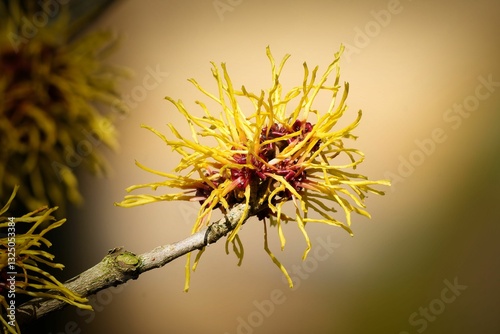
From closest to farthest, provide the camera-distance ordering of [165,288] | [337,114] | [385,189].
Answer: [337,114] → [165,288] → [385,189]

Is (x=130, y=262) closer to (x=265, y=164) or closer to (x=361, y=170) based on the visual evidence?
(x=265, y=164)

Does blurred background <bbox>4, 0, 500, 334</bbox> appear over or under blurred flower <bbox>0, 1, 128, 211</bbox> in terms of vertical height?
under

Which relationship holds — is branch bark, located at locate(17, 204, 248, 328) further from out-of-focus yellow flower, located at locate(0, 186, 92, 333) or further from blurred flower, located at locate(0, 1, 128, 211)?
blurred flower, located at locate(0, 1, 128, 211)

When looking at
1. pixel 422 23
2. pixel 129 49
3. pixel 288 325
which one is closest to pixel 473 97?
pixel 422 23

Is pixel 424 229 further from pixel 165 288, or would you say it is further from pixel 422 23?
pixel 165 288

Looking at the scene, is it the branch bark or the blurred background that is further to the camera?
the blurred background

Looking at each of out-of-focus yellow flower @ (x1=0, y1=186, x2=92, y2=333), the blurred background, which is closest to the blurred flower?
the blurred background

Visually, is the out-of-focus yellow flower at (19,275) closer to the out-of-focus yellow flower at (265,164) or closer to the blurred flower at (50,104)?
the out-of-focus yellow flower at (265,164)
